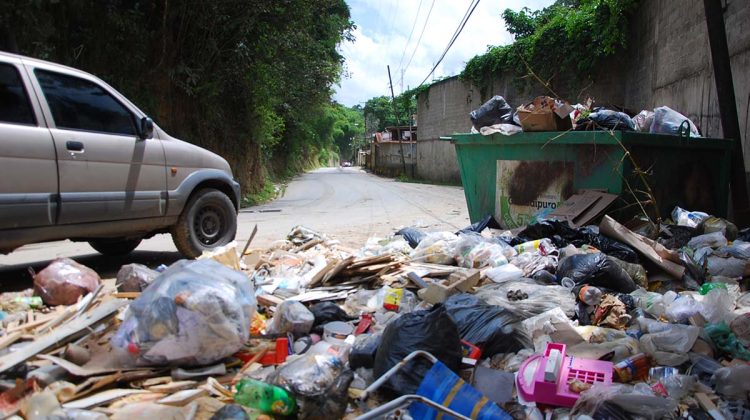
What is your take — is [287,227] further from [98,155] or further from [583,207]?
[583,207]

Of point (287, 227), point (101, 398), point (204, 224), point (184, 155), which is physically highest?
point (184, 155)

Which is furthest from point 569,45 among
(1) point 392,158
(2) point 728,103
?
(1) point 392,158

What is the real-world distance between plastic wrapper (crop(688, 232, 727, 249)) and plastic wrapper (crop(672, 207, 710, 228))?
16.6 inches

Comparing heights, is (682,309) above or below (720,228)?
below

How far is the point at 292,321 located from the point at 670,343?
2256mm

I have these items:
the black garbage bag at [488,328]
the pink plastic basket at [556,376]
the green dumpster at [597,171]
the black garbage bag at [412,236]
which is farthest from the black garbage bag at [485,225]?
the pink plastic basket at [556,376]

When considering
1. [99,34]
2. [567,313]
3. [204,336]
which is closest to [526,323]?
[567,313]

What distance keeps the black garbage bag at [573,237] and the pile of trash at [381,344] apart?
20cm

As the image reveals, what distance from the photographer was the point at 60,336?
9.20ft

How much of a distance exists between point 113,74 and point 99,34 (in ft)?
2.67

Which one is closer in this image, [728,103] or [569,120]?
[569,120]

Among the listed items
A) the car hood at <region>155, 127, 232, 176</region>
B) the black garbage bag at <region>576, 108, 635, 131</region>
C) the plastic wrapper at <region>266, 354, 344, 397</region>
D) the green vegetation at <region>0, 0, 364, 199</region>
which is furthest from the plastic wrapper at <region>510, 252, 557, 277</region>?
the green vegetation at <region>0, 0, 364, 199</region>

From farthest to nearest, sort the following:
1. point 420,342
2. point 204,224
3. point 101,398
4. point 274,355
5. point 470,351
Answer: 1. point 204,224
2. point 274,355
3. point 470,351
4. point 420,342
5. point 101,398

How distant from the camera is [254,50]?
12.7 meters
